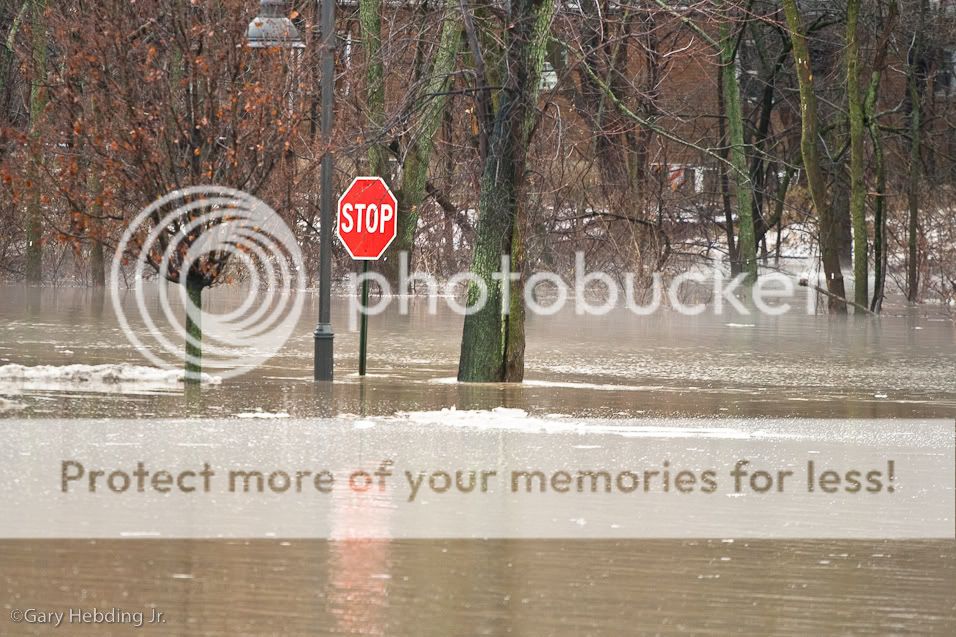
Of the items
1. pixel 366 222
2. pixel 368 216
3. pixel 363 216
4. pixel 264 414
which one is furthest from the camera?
pixel 363 216

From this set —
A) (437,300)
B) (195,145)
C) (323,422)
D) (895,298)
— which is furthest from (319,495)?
(895,298)

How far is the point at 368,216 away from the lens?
2511 cm

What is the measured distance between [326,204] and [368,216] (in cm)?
443

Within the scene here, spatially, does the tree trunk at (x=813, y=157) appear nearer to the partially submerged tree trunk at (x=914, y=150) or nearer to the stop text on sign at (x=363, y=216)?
the partially submerged tree trunk at (x=914, y=150)

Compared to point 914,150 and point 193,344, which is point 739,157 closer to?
point 914,150

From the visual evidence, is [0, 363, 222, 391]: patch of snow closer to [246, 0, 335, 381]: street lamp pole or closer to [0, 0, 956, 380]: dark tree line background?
[246, 0, 335, 381]: street lamp pole

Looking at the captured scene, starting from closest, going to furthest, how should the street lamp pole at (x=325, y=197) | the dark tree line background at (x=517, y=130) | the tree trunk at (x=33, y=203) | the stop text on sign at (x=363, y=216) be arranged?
the dark tree line background at (x=517, y=130) < the street lamp pole at (x=325, y=197) < the stop text on sign at (x=363, y=216) < the tree trunk at (x=33, y=203)

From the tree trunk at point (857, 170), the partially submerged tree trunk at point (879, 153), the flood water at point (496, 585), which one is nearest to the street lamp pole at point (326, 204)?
the flood water at point (496, 585)

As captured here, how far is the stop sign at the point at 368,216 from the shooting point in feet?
75.6

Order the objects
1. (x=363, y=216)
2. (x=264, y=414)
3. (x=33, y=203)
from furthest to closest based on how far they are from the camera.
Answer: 1. (x=363, y=216)
2. (x=33, y=203)
3. (x=264, y=414)

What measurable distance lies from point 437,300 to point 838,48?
1394 centimetres

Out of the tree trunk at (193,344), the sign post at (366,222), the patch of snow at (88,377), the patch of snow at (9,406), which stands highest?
the sign post at (366,222)

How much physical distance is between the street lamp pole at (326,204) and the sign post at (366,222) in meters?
0.50

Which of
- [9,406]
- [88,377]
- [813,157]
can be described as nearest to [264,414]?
[9,406]
